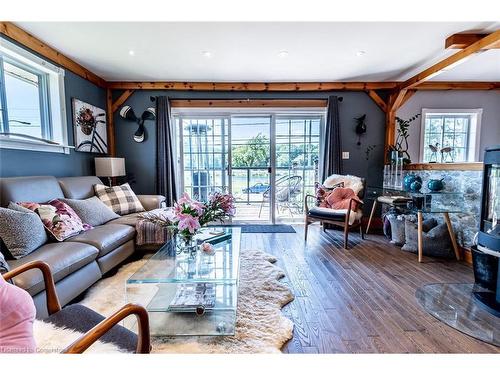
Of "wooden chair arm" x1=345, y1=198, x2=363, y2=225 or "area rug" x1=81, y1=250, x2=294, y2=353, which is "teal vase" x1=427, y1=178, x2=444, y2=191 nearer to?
"wooden chair arm" x1=345, y1=198, x2=363, y2=225

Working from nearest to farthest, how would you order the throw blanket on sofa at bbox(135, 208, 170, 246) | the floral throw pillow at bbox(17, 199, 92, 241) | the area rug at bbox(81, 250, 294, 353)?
the area rug at bbox(81, 250, 294, 353) → the floral throw pillow at bbox(17, 199, 92, 241) → the throw blanket on sofa at bbox(135, 208, 170, 246)

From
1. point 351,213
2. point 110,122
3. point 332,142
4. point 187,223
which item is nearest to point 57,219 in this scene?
point 187,223

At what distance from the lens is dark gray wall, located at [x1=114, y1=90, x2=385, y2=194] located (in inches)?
160

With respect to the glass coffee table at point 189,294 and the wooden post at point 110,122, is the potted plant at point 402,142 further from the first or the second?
the wooden post at point 110,122

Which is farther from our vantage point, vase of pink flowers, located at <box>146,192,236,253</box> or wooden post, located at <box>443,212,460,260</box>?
wooden post, located at <box>443,212,460,260</box>

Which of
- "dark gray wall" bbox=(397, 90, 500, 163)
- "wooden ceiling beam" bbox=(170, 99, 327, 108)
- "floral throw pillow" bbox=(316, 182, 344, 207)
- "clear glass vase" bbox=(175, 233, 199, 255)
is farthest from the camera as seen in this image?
"dark gray wall" bbox=(397, 90, 500, 163)

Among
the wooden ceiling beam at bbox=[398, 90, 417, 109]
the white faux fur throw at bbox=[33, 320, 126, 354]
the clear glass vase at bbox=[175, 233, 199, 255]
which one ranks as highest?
the wooden ceiling beam at bbox=[398, 90, 417, 109]

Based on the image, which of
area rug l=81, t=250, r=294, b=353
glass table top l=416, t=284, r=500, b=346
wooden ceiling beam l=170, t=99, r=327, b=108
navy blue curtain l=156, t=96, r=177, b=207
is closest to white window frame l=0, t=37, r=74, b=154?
navy blue curtain l=156, t=96, r=177, b=207

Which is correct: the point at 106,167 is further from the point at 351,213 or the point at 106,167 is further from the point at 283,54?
the point at 351,213

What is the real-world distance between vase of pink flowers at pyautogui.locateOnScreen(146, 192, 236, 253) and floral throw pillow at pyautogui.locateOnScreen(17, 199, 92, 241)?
0.79 m

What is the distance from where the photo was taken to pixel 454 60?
281 centimetres

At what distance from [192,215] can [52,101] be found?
2.64 meters
